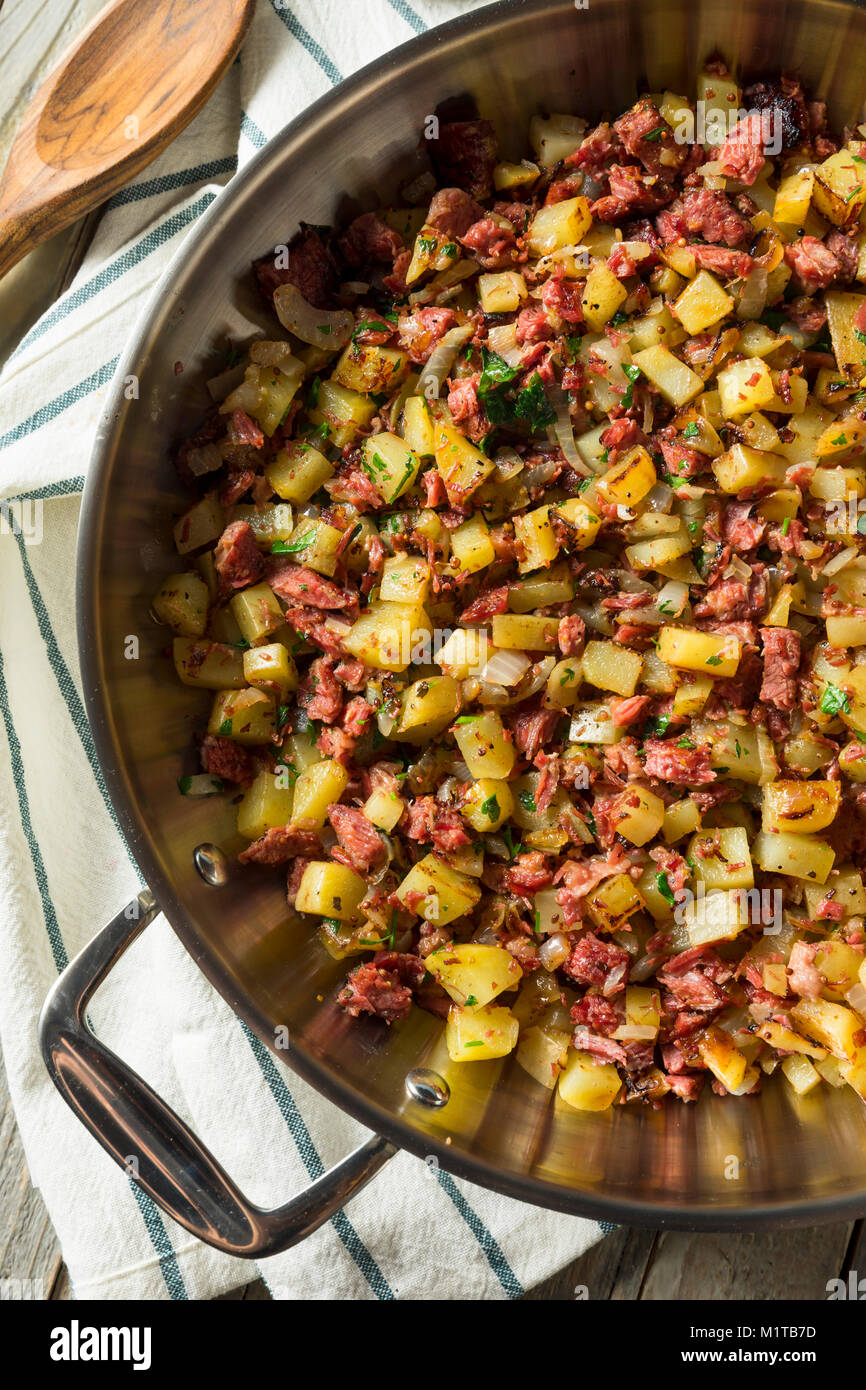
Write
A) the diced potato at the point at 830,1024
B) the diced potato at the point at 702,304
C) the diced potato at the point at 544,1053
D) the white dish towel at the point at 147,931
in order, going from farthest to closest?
the white dish towel at the point at 147,931, the diced potato at the point at 544,1053, the diced potato at the point at 702,304, the diced potato at the point at 830,1024

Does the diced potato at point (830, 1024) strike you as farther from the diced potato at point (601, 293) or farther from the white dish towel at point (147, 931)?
the diced potato at point (601, 293)

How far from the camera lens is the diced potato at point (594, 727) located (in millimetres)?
2674

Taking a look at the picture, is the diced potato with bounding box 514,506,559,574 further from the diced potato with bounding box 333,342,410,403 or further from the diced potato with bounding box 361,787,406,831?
the diced potato with bounding box 361,787,406,831

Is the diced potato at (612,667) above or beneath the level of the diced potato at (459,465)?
beneath

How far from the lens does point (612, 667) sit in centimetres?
266

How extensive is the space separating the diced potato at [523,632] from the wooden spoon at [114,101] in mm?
1921

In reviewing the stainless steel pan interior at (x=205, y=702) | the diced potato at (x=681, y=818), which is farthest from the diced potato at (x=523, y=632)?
the stainless steel pan interior at (x=205, y=702)

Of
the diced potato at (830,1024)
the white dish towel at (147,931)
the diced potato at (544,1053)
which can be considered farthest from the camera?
the white dish towel at (147,931)

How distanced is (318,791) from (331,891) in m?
0.26

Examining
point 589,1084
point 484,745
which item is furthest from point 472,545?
point 589,1084

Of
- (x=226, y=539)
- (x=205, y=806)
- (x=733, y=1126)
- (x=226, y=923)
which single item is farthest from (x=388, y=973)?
(x=226, y=539)

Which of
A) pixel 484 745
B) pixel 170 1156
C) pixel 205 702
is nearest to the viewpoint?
pixel 170 1156

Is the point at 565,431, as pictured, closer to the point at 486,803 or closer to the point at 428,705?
the point at 428,705

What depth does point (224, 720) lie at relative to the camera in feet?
9.07
